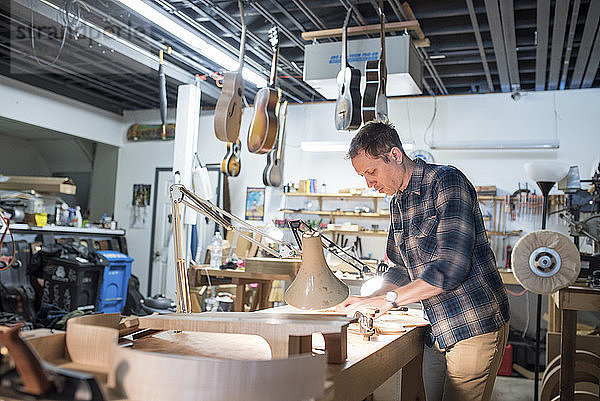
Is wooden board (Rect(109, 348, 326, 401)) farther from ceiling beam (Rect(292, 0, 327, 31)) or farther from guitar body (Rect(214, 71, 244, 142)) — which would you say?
ceiling beam (Rect(292, 0, 327, 31))

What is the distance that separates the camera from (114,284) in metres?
7.42

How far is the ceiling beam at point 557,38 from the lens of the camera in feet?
16.0

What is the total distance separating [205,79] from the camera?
8172 mm

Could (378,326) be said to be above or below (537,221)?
below

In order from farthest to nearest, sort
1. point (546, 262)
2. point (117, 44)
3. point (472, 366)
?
point (117, 44), point (546, 262), point (472, 366)

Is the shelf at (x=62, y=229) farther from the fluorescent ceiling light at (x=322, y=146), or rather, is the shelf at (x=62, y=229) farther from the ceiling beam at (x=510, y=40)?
the ceiling beam at (x=510, y=40)

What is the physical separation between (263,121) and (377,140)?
8.94ft

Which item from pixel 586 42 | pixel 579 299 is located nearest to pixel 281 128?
pixel 586 42

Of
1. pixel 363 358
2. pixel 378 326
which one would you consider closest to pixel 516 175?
pixel 378 326

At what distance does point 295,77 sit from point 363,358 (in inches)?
252

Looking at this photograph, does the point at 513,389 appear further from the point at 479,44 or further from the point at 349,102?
the point at 479,44

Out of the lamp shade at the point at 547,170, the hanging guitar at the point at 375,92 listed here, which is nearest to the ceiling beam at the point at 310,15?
the hanging guitar at the point at 375,92

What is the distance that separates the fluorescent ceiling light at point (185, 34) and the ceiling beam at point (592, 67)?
3.89 metres

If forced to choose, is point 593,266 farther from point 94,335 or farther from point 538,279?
point 94,335
